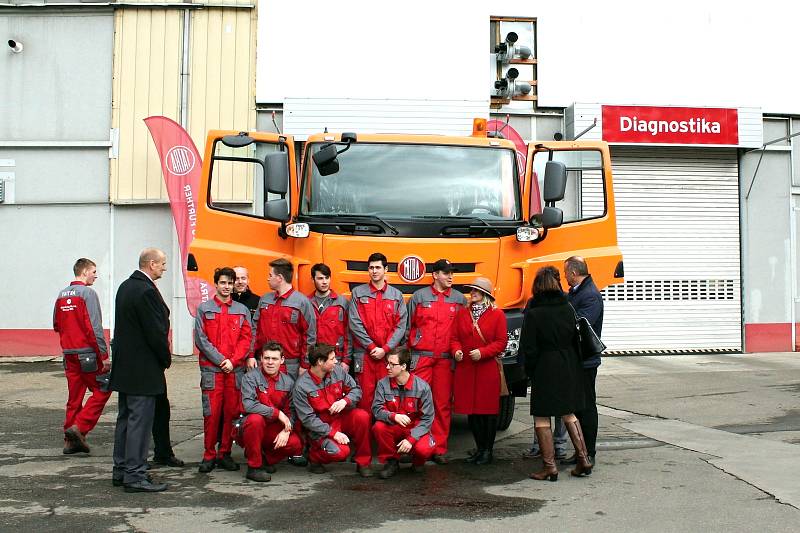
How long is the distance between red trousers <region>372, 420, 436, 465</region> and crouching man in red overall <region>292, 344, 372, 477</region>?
0.13 metres

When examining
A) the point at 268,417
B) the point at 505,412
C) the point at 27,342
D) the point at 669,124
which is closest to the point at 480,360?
the point at 505,412

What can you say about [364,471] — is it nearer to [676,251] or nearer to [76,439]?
[76,439]

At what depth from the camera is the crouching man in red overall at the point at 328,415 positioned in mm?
7086

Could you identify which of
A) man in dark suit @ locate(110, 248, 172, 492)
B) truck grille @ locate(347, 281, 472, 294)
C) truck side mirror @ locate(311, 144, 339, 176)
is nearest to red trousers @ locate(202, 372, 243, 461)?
man in dark suit @ locate(110, 248, 172, 492)

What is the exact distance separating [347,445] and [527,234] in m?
2.59

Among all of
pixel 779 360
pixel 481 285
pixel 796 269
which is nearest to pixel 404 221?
pixel 481 285

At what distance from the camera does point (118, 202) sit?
1653 cm

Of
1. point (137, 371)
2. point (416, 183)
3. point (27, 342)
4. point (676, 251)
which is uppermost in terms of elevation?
point (416, 183)

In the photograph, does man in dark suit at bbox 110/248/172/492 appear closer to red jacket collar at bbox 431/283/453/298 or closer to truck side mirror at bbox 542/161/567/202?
red jacket collar at bbox 431/283/453/298

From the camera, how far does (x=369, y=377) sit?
7.73 m

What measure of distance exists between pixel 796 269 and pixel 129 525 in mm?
15581

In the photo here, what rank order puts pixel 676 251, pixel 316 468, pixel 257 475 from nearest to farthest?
pixel 257 475
pixel 316 468
pixel 676 251

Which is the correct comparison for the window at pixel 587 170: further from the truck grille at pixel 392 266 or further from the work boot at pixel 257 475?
the work boot at pixel 257 475

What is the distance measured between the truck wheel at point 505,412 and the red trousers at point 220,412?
107 inches
